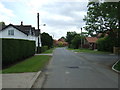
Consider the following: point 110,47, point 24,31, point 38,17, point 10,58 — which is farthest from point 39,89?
point 24,31

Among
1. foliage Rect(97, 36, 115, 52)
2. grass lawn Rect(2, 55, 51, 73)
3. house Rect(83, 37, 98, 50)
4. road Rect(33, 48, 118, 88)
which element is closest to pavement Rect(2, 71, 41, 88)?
road Rect(33, 48, 118, 88)

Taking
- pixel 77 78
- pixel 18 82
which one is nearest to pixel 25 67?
pixel 77 78

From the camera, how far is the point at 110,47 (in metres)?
51.2

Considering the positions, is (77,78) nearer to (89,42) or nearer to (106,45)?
(106,45)

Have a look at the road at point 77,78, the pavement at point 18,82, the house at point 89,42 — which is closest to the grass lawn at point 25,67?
the road at point 77,78

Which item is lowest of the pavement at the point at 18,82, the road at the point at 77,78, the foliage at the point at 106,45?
the road at the point at 77,78

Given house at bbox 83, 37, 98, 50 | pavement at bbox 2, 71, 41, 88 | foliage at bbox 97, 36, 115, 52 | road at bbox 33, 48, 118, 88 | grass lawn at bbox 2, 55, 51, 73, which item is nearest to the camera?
pavement at bbox 2, 71, 41, 88

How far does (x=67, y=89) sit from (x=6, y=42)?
9.93 meters

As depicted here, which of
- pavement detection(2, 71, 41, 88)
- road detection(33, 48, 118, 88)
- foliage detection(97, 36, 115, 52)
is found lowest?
road detection(33, 48, 118, 88)

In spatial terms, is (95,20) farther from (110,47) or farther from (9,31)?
(9,31)

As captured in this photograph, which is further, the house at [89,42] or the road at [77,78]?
the house at [89,42]

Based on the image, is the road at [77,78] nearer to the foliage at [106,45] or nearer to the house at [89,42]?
the foliage at [106,45]

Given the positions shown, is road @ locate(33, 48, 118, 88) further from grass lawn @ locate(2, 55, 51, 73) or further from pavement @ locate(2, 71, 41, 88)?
grass lawn @ locate(2, 55, 51, 73)

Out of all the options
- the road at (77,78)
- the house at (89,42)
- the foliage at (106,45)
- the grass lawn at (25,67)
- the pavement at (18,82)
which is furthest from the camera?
the house at (89,42)
